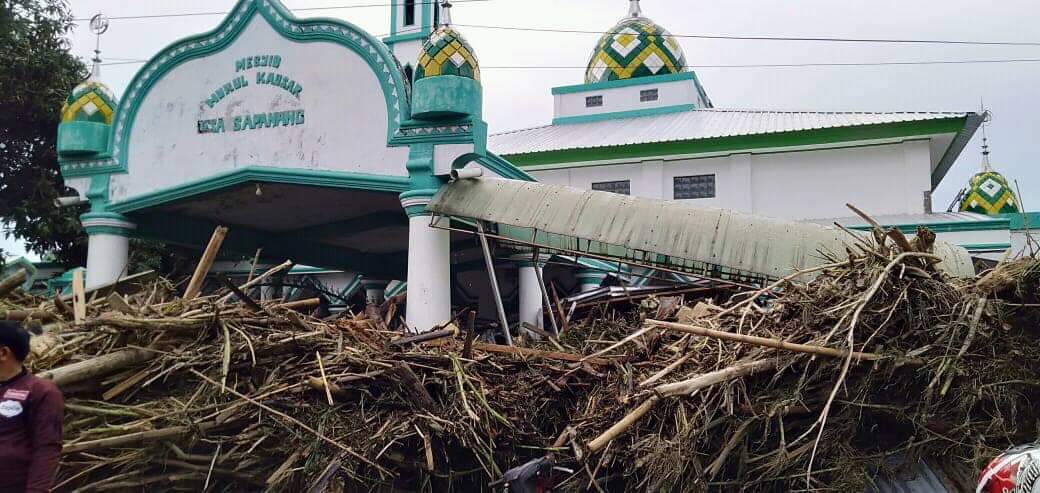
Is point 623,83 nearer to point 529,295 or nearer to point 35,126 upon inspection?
point 529,295

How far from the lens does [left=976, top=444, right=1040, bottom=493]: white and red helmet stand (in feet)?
12.9

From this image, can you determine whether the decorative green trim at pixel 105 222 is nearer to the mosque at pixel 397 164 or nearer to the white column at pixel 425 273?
the mosque at pixel 397 164

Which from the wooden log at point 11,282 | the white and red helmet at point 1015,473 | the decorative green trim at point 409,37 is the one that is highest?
the decorative green trim at point 409,37

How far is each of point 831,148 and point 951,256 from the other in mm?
8999

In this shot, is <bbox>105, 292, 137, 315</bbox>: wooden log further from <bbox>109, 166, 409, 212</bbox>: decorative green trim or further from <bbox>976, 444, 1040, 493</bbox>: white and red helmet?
<bbox>109, 166, 409, 212</bbox>: decorative green trim

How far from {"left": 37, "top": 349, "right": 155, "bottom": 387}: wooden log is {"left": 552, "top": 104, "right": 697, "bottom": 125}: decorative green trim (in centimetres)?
2008

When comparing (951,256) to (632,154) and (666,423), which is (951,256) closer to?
(666,423)

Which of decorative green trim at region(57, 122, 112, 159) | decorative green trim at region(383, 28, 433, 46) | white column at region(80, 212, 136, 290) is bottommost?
white column at region(80, 212, 136, 290)

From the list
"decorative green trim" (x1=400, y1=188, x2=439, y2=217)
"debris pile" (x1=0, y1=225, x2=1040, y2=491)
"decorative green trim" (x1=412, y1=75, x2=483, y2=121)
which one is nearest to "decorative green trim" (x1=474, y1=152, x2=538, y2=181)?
"decorative green trim" (x1=412, y1=75, x2=483, y2=121)

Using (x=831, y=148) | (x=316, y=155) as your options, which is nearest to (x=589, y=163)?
(x=831, y=148)

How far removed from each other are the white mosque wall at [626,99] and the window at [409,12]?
7531mm

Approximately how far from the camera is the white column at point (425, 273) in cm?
1096

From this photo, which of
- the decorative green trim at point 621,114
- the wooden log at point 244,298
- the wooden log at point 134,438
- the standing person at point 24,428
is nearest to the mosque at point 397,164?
the decorative green trim at point 621,114

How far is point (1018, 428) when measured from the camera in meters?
5.37
